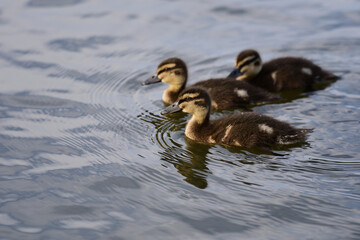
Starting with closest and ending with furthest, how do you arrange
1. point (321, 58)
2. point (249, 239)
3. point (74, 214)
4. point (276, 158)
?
1. point (249, 239)
2. point (74, 214)
3. point (276, 158)
4. point (321, 58)

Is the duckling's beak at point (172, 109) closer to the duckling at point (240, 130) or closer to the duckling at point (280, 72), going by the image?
the duckling at point (240, 130)

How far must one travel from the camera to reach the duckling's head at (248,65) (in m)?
6.64

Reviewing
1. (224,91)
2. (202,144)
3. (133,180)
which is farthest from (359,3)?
(133,180)

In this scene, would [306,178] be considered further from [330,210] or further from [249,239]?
[249,239]

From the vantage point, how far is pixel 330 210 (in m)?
4.02

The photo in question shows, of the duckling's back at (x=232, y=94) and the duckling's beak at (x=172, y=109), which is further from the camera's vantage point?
the duckling's back at (x=232, y=94)

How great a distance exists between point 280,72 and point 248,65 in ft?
1.17

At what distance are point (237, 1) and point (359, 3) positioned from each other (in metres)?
1.77

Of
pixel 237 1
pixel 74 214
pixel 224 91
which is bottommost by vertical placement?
pixel 74 214

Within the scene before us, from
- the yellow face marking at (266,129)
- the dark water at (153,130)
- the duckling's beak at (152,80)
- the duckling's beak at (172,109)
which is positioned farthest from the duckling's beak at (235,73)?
the yellow face marking at (266,129)

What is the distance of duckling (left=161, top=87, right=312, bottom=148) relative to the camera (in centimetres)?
511

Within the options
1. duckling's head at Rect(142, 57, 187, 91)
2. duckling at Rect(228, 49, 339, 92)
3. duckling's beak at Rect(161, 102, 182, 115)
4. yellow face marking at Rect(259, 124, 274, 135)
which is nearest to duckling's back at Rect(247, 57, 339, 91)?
duckling at Rect(228, 49, 339, 92)

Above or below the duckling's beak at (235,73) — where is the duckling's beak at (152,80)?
below

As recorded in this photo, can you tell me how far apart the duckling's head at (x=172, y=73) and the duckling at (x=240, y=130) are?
1090 millimetres
